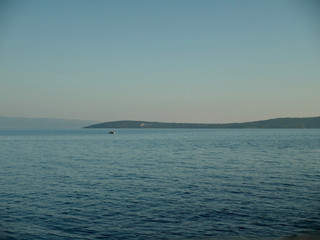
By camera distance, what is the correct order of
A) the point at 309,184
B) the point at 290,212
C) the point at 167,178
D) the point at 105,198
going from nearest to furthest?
the point at 290,212 < the point at 105,198 < the point at 309,184 < the point at 167,178

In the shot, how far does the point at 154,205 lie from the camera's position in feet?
69.4

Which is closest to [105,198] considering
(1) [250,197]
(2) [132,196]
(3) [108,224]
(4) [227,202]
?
(2) [132,196]

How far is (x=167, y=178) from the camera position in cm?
3219

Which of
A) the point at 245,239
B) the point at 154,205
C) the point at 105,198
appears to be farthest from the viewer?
the point at 105,198

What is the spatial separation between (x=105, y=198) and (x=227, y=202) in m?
9.27

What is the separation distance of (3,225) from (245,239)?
44.2 ft

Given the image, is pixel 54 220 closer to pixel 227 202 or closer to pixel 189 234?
pixel 189 234

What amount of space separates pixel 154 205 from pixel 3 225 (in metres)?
9.48

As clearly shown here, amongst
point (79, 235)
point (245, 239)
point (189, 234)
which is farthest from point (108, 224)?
point (245, 239)

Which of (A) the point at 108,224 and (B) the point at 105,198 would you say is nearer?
(A) the point at 108,224

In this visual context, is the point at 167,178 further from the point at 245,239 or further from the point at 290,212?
the point at 245,239

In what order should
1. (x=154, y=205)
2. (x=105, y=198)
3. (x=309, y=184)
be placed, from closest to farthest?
1. (x=154, y=205)
2. (x=105, y=198)
3. (x=309, y=184)

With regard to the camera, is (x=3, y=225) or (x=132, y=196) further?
(x=132, y=196)

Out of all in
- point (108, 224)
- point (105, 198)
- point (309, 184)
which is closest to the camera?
point (108, 224)
